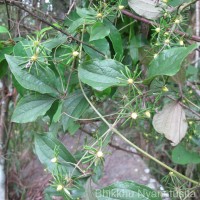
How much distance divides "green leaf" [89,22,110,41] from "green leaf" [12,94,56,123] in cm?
11

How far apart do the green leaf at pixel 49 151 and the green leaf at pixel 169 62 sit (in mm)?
153

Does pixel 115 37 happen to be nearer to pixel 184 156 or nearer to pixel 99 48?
pixel 99 48

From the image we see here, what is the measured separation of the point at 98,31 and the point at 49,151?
0.19 metres

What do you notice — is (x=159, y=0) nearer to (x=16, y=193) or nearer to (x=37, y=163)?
(x=16, y=193)

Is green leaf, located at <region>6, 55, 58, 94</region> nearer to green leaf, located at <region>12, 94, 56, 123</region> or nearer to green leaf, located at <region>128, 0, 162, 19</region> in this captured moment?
green leaf, located at <region>12, 94, 56, 123</region>

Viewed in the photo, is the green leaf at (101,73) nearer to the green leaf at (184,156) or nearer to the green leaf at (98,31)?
the green leaf at (98,31)

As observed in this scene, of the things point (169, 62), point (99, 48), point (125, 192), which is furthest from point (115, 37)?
point (125, 192)

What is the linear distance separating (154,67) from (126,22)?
193mm

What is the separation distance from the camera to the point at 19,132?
4.50 feet

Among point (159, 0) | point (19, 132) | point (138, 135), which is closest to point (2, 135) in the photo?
point (19, 132)

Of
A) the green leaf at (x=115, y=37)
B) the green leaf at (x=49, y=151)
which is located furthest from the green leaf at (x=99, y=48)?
the green leaf at (x=49, y=151)


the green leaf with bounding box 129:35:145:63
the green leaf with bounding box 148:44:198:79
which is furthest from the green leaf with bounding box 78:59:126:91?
the green leaf with bounding box 129:35:145:63

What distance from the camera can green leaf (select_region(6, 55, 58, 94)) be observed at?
473 millimetres

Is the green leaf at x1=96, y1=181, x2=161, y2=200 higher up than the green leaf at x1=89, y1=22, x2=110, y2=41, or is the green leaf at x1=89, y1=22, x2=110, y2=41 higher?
the green leaf at x1=89, y1=22, x2=110, y2=41
